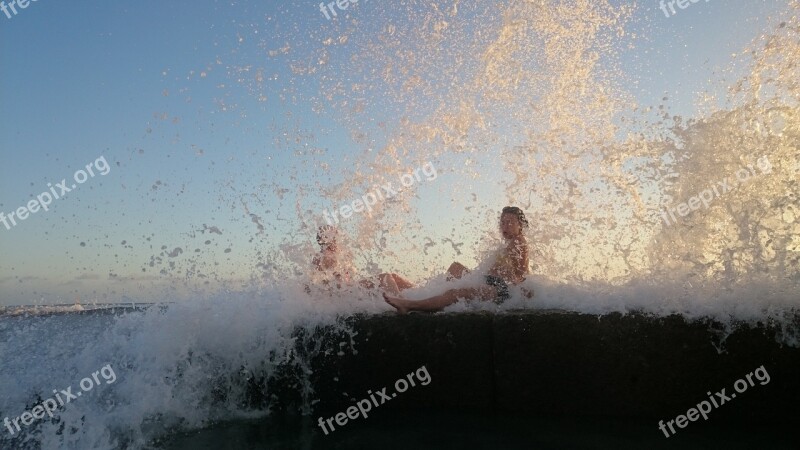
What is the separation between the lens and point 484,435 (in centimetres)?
353

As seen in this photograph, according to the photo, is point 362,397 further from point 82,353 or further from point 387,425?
point 82,353

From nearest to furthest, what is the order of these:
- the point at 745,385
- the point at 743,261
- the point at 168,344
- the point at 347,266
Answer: the point at 745,385
the point at 743,261
the point at 168,344
the point at 347,266

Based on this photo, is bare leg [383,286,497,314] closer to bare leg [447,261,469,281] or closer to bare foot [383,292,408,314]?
bare foot [383,292,408,314]

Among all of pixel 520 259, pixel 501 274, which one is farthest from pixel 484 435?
pixel 520 259

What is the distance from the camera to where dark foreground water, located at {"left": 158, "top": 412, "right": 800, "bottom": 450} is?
3334 mm

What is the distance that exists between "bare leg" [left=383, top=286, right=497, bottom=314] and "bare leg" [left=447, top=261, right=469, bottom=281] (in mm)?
1041

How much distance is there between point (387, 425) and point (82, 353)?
9.73 ft

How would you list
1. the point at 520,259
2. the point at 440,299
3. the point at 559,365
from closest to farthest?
the point at 559,365
the point at 440,299
the point at 520,259

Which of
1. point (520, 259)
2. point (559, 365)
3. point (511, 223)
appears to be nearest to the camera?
point (559, 365)

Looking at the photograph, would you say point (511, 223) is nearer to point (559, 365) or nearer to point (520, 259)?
point (520, 259)

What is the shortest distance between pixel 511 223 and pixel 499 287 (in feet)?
2.93

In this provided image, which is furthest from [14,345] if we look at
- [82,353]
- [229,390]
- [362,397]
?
[362,397]

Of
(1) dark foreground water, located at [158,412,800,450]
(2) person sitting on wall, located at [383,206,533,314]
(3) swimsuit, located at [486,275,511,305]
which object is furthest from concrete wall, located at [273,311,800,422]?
(3) swimsuit, located at [486,275,511,305]

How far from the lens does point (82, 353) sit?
480 centimetres
